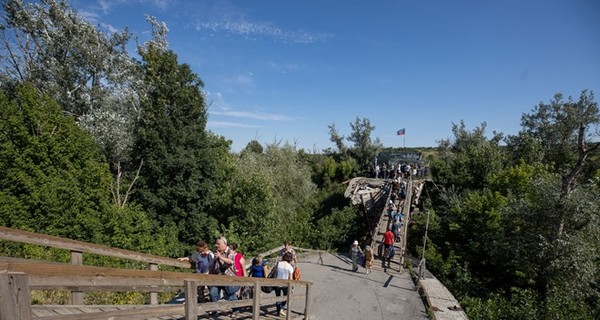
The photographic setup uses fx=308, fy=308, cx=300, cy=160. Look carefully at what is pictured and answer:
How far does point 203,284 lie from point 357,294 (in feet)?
25.3

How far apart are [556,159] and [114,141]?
1699 inches

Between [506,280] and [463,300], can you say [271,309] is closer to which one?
[463,300]

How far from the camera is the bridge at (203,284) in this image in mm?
2344

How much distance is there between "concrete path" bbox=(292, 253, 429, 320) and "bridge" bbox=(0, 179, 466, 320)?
3 centimetres

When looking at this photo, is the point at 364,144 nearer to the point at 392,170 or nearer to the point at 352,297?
the point at 392,170

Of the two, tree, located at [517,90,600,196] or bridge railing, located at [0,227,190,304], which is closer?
bridge railing, located at [0,227,190,304]

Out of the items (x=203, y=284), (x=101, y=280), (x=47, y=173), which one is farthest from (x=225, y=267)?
(x=47, y=173)

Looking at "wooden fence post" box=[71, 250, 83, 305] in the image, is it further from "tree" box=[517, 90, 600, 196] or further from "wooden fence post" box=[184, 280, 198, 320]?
"tree" box=[517, 90, 600, 196]

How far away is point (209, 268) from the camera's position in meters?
6.39

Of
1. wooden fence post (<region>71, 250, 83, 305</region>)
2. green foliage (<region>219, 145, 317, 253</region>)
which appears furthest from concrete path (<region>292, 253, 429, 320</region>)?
wooden fence post (<region>71, 250, 83, 305</region>)

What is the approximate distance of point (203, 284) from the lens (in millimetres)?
3979

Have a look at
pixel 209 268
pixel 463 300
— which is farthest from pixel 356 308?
pixel 463 300

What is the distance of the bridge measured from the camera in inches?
92.3

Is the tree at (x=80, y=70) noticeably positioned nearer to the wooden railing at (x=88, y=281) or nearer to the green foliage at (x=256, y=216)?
the green foliage at (x=256, y=216)
